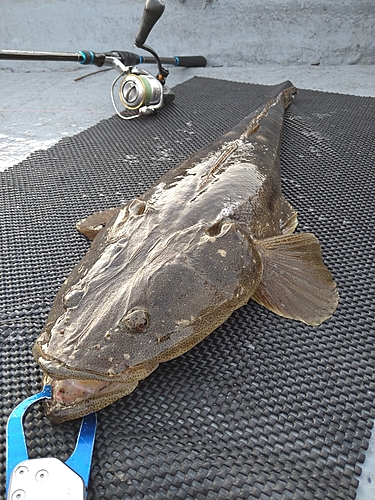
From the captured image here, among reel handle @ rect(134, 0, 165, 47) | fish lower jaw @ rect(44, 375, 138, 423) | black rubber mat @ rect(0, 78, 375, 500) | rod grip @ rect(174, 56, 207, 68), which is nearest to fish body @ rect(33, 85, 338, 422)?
fish lower jaw @ rect(44, 375, 138, 423)

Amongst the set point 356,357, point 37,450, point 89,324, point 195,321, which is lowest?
point 356,357

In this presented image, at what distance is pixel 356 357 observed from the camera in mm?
1737

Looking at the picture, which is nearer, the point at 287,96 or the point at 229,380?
the point at 229,380

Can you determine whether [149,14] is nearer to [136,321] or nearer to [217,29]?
[217,29]

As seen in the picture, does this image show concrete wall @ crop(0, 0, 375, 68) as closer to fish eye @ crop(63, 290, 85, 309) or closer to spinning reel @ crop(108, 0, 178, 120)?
spinning reel @ crop(108, 0, 178, 120)

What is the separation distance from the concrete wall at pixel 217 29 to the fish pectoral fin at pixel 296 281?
4.59 metres

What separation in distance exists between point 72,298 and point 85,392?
1.05 feet

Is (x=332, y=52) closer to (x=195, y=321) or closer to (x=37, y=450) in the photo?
(x=195, y=321)

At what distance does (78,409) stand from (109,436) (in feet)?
0.44

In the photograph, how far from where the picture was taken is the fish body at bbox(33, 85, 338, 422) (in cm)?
145

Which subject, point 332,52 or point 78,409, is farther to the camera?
point 332,52

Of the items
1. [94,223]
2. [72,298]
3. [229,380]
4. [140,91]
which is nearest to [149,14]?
[140,91]

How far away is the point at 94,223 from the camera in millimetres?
2367

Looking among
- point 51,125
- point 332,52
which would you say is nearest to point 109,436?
point 51,125
